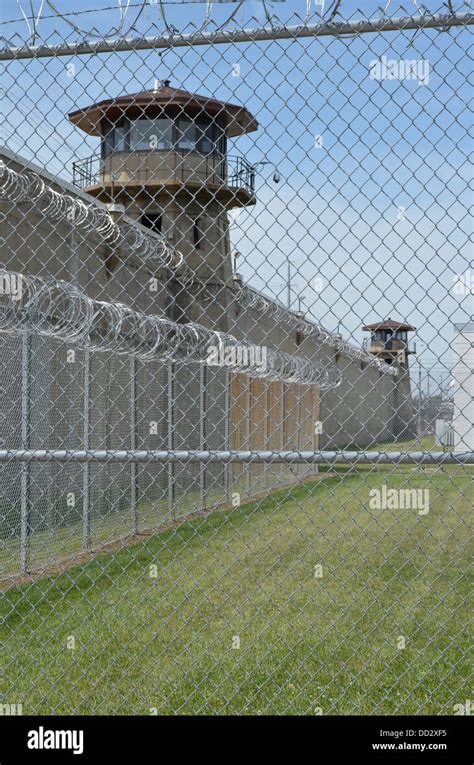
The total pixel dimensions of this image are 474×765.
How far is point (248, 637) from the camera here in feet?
21.0

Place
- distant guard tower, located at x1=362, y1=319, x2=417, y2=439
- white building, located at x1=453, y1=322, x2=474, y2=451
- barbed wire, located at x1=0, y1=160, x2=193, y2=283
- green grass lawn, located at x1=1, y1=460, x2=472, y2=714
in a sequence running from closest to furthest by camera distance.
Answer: white building, located at x1=453, y1=322, x2=474, y2=451
distant guard tower, located at x1=362, y1=319, x2=417, y2=439
green grass lawn, located at x1=1, y1=460, x2=472, y2=714
barbed wire, located at x1=0, y1=160, x2=193, y2=283

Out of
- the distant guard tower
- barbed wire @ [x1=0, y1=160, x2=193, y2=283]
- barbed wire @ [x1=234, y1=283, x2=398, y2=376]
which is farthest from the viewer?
barbed wire @ [x1=0, y1=160, x2=193, y2=283]

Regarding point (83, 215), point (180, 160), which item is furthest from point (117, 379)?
point (180, 160)

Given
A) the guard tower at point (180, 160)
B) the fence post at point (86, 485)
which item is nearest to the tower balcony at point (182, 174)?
the guard tower at point (180, 160)

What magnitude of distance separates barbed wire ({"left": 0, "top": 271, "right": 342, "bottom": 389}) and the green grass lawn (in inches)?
71.8

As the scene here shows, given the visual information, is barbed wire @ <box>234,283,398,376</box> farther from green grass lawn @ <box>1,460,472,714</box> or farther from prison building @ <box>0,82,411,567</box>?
green grass lawn @ <box>1,460,472,714</box>

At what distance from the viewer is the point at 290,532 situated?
11.5 m

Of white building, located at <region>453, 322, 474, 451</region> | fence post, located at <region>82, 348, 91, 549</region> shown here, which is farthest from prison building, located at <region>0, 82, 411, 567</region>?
white building, located at <region>453, 322, 474, 451</region>

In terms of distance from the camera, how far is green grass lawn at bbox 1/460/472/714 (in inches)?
198

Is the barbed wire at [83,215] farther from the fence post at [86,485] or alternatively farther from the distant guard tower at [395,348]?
the distant guard tower at [395,348]

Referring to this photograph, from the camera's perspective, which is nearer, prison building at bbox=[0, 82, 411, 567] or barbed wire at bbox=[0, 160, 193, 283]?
prison building at bbox=[0, 82, 411, 567]

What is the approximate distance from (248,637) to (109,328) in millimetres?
3526
